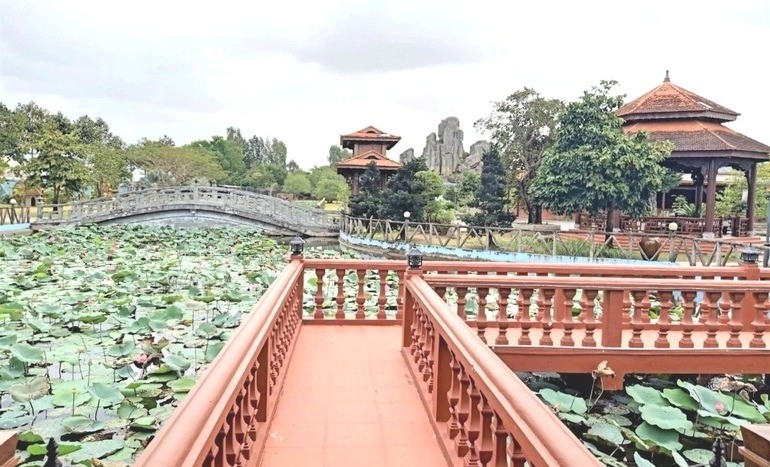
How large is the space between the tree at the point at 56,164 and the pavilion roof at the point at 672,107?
2097cm

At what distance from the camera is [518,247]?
47.0ft

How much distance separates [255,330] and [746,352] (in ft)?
12.5

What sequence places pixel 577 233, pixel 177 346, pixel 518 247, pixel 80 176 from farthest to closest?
pixel 80 176 → pixel 577 233 → pixel 518 247 → pixel 177 346

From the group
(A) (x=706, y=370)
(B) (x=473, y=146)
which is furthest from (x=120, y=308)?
(B) (x=473, y=146)

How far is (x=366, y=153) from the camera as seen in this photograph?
25.2 m

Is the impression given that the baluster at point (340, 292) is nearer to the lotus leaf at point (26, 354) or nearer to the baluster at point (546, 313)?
the baluster at point (546, 313)

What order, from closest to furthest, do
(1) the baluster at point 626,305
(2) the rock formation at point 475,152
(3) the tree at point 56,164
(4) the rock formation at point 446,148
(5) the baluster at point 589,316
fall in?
(5) the baluster at point 589,316 < (1) the baluster at point 626,305 < (3) the tree at point 56,164 < (2) the rock formation at point 475,152 < (4) the rock formation at point 446,148

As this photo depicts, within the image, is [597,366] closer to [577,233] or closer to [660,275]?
[660,275]

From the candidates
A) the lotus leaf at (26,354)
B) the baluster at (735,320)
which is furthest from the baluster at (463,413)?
the lotus leaf at (26,354)

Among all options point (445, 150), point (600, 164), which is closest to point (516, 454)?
point (600, 164)

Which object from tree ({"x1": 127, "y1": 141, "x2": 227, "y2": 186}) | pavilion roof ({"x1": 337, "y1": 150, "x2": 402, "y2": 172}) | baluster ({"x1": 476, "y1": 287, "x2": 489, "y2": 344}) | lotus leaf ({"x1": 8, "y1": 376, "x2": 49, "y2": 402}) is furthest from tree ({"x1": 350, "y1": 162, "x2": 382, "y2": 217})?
tree ({"x1": 127, "y1": 141, "x2": 227, "y2": 186})

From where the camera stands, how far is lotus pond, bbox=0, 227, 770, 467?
120 inches

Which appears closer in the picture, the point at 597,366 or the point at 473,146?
the point at 597,366

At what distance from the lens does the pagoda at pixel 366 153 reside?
23906mm
